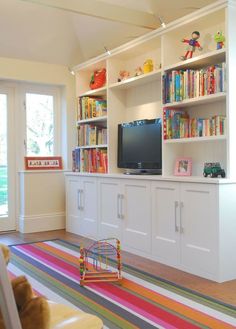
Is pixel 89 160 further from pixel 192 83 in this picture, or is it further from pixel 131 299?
pixel 131 299

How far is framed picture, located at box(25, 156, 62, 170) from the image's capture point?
5.34m

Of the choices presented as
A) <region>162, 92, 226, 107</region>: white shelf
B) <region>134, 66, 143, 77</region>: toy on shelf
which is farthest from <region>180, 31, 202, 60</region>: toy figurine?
<region>134, 66, 143, 77</region>: toy on shelf

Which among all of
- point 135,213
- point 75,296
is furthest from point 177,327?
point 135,213

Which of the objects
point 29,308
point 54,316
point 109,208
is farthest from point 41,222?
point 29,308

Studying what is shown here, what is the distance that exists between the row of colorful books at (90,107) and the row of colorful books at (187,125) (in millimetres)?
1306

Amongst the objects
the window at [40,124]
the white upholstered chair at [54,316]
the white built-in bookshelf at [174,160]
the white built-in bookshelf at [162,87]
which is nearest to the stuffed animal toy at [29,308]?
the white upholstered chair at [54,316]

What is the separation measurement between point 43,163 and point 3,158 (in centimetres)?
56

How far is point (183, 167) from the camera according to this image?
3.70 meters

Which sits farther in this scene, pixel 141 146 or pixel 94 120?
pixel 94 120

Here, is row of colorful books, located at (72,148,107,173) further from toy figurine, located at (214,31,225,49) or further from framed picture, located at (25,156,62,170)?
toy figurine, located at (214,31,225,49)

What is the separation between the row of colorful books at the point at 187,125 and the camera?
327 cm

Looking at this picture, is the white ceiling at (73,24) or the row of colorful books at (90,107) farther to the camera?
the row of colorful books at (90,107)

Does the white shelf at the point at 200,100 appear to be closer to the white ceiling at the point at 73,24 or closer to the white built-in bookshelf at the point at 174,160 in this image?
the white built-in bookshelf at the point at 174,160

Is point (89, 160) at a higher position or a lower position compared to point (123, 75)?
lower
